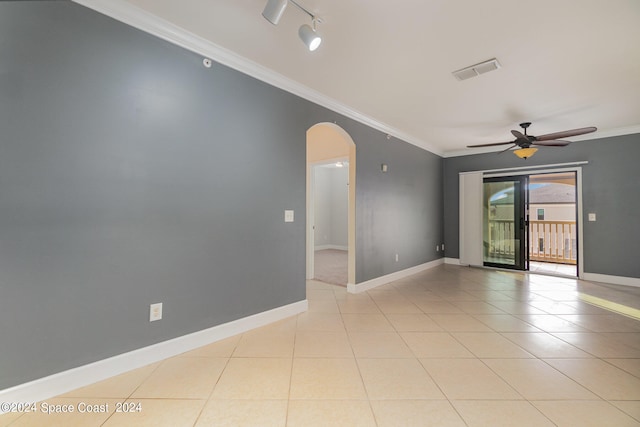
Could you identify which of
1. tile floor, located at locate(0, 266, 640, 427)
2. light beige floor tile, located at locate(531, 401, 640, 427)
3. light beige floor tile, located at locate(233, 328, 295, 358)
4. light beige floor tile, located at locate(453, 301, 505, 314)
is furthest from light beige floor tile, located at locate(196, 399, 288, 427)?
light beige floor tile, located at locate(453, 301, 505, 314)

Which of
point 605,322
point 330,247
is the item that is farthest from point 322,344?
point 330,247

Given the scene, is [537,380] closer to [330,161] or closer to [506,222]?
[330,161]

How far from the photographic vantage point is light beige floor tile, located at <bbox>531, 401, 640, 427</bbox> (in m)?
1.46

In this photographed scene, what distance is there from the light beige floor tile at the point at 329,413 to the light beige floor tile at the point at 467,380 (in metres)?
0.59

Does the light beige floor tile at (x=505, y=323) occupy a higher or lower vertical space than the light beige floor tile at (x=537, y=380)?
higher

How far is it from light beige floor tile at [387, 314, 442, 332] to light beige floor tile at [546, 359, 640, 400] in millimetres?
938

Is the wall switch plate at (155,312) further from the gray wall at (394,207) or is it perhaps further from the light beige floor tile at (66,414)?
the gray wall at (394,207)

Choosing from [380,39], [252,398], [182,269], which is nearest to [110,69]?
[182,269]

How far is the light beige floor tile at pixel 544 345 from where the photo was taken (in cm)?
221

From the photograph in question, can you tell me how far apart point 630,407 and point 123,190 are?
3.57m

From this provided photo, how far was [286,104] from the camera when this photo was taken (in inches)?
117

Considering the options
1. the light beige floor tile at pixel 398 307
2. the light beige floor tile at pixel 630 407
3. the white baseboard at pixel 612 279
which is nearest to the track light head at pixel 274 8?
the light beige floor tile at pixel 398 307

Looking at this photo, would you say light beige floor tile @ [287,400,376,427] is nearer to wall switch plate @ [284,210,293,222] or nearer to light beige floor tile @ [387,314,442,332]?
light beige floor tile @ [387,314,442,332]

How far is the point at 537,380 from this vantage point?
1.85 meters
